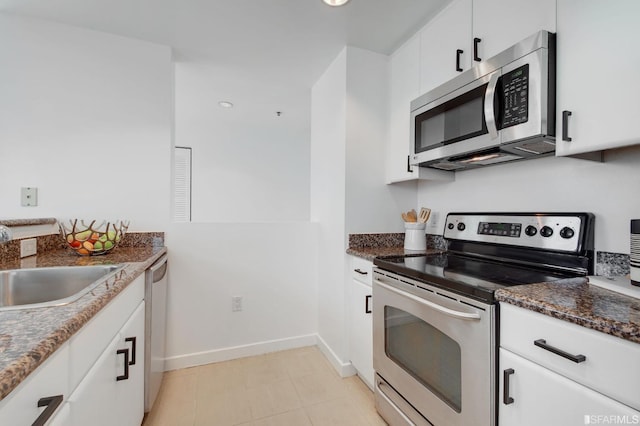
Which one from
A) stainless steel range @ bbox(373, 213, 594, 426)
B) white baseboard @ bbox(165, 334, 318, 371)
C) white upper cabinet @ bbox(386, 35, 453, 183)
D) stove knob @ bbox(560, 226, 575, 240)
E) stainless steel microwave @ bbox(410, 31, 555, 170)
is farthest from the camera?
white baseboard @ bbox(165, 334, 318, 371)

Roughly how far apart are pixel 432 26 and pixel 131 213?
2275 millimetres

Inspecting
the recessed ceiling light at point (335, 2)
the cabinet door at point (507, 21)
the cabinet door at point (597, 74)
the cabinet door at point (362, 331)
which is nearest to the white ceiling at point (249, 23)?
the recessed ceiling light at point (335, 2)

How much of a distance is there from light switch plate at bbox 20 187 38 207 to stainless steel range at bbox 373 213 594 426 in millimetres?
2125

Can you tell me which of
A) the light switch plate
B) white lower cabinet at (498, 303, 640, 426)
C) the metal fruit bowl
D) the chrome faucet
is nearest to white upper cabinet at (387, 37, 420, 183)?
Result: white lower cabinet at (498, 303, 640, 426)

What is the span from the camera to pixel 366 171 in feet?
6.78

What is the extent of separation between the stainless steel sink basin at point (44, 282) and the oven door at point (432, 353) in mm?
1309

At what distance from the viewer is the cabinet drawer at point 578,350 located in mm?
677

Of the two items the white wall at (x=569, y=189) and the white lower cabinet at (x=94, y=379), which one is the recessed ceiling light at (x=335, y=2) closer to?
the white wall at (x=569, y=189)

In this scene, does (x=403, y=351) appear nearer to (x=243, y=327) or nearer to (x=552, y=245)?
(x=552, y=245)

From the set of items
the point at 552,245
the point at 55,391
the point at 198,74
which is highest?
the point at 198,74

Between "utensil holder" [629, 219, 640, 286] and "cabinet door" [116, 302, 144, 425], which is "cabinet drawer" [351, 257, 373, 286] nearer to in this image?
"utensil holder" [629, 219, 640, 286]

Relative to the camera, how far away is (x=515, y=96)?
1209 millimetres

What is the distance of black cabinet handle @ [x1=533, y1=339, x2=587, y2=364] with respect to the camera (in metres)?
0.74

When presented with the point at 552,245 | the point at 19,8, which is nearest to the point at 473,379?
the point at 552,245
